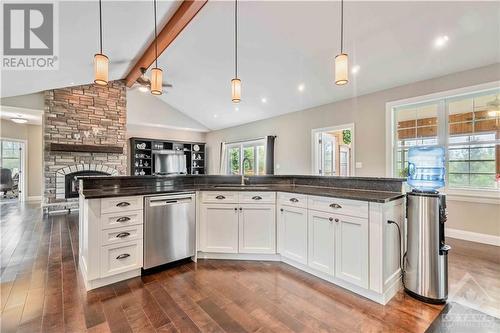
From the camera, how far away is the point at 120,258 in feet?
7.59

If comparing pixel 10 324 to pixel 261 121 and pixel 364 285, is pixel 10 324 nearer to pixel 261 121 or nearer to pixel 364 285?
pixel 364 285

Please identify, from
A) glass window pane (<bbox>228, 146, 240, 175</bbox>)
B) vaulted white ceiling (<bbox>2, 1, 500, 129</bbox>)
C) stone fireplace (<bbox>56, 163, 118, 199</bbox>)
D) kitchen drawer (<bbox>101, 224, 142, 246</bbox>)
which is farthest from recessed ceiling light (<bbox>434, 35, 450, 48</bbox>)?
stone fireplace (<bbox>56, 163, 118, 199</bbox>)

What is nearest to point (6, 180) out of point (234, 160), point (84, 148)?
point (84, 148)

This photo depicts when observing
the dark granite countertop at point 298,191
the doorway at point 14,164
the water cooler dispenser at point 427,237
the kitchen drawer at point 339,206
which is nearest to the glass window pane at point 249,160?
the dark granite countertop at point 298,191

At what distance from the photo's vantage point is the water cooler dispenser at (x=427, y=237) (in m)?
1.97

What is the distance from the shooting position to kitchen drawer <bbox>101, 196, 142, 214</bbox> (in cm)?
223

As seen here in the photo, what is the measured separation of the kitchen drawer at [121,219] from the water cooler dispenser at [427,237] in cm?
266

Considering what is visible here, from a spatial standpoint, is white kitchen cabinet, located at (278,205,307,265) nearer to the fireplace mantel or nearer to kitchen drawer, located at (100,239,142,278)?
kitchen drawer, located at (100,239,142,278)

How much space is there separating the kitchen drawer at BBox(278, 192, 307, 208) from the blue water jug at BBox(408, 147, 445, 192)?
1.05 metres

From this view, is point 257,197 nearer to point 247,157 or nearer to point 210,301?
point 210,301

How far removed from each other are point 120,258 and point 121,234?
0.24 m

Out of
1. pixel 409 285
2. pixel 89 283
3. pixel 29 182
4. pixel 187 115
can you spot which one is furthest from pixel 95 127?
pixel 409 285

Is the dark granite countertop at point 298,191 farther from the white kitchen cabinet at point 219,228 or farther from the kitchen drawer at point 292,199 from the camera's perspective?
the white kitchen cabinet at point 219,228

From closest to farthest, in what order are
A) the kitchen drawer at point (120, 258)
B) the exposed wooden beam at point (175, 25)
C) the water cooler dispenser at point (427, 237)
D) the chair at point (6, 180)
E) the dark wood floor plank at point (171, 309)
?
the dark wood floor plank at point (171, 309) < the water cooler dispenser at point (427, 237) < the kitchen drawer at point (120, 258) < the exposed wooden beam at point (175, 25) < the chair at point (6, 180)
